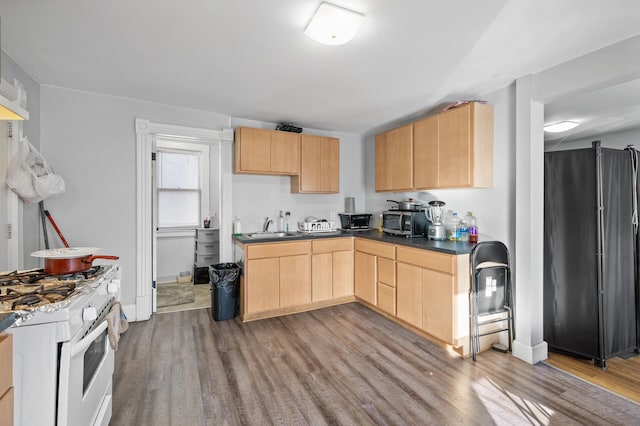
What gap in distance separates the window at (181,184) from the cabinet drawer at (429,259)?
12.0 ft

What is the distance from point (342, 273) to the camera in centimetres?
371

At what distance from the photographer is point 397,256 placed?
3059 millimetres

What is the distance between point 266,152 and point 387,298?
89.9 inches

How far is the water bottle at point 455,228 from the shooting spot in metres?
3.03

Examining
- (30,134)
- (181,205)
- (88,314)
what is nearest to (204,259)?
(181,205)

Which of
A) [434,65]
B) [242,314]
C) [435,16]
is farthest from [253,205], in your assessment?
[435,16]

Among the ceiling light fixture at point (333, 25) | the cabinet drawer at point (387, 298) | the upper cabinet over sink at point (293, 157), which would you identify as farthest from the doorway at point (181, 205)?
the ceiling light fixture at point (333, 25)

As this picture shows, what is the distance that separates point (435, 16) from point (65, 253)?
245cm

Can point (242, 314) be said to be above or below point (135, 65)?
below

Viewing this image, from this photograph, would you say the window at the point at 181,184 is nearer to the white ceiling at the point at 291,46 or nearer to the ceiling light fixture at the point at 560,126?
the white ceiling at the point at 291,46

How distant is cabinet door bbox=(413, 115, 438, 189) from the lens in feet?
9.97

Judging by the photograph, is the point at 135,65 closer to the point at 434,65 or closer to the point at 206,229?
the point at 434,65

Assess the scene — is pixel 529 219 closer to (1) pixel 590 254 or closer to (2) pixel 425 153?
(1) pixel 590 254

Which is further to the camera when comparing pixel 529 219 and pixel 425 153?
pixel 425 153
